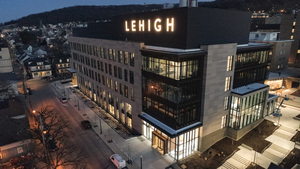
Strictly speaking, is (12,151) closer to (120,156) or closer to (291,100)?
(120,156)

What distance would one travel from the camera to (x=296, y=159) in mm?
32375

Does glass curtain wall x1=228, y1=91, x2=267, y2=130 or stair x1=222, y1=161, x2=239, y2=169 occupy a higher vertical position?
glass curtain wall x1=228, y1=91, x2=267, y2=130

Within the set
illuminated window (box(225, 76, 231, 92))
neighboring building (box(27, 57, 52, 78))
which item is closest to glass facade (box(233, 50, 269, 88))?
illuminated window (box(225, 76, 231, 92))

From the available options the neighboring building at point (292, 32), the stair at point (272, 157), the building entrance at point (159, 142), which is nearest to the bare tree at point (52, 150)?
the building entrance at point (159, 142)

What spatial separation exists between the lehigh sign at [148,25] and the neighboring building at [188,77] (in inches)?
6.8

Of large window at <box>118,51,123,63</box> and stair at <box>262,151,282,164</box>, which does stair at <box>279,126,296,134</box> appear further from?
large window at <box>118,51,123,63</box>

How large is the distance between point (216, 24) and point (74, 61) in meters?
63.2

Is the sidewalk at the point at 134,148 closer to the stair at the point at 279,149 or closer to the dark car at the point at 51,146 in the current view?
the dark car at the point at 51,146

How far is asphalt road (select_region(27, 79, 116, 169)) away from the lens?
3462 centimetres

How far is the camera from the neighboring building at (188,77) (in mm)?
31828

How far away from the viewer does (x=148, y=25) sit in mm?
38375

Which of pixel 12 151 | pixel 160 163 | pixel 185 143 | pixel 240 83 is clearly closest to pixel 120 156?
pixel 160 163

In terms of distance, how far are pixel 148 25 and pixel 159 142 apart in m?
24.2

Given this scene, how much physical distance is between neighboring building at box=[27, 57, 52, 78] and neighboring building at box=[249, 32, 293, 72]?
10467 centimetres
